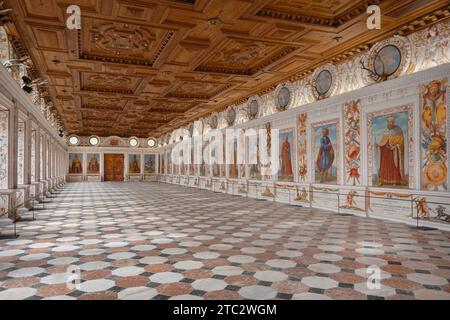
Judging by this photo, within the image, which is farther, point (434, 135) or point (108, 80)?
point (108, 80)

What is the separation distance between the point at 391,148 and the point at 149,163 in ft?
115

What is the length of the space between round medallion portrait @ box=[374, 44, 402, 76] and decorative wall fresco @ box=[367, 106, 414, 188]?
124 centimetres

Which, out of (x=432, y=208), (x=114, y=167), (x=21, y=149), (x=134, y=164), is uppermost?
(x=21, y=149)

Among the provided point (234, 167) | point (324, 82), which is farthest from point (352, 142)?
point (234, 167)

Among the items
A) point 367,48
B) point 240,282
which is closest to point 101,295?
point 240,282

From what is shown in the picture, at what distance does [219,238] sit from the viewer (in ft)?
26.0

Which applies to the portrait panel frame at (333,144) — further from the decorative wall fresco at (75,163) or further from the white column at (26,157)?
the decorative wall fresco at (75,163)

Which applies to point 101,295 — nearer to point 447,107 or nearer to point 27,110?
point 447,107

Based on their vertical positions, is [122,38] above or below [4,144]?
above

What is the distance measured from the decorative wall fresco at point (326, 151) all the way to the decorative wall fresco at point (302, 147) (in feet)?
1.83

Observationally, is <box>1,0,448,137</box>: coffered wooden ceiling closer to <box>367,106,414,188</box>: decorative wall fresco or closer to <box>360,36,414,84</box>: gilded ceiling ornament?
<box>360,36,414,84</box>: gilded ceiling ornament

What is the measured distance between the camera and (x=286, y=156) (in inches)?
637

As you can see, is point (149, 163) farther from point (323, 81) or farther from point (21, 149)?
point (323, 81)

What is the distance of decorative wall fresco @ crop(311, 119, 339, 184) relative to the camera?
13.2 meters
